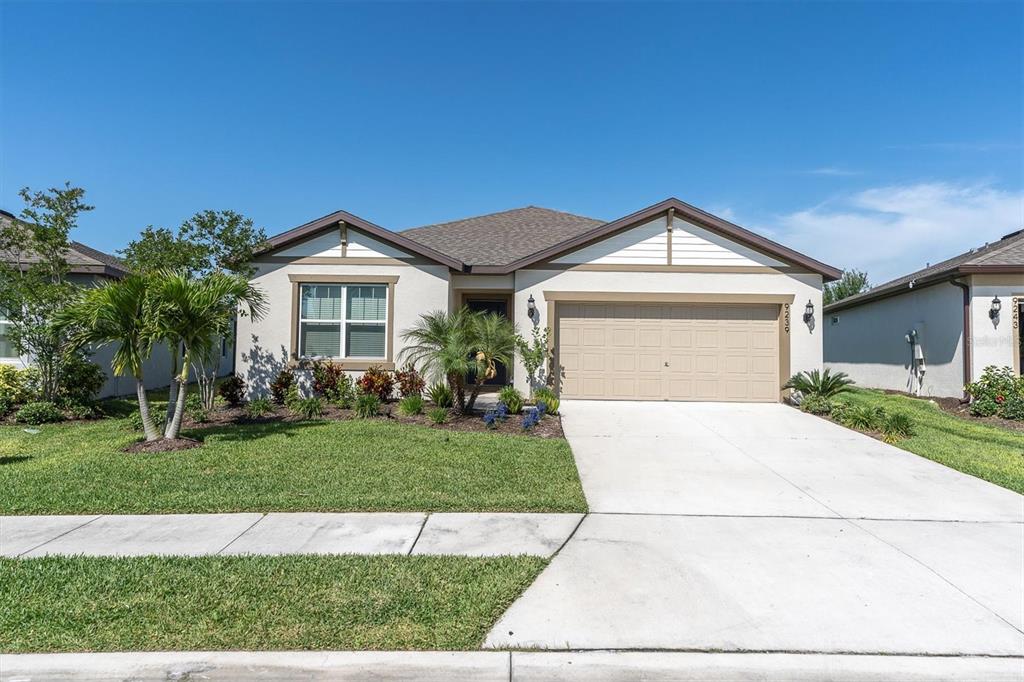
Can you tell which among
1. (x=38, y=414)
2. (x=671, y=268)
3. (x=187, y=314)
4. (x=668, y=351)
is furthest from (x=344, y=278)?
(x=668, y=351)

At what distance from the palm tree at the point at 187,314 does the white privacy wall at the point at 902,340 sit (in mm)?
15464

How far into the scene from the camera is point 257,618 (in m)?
3.22

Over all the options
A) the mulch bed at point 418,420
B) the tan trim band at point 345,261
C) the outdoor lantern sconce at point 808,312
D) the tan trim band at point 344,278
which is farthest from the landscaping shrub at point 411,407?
the outdoor lantern sconce at point 808,312

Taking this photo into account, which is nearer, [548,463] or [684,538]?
[684,538]

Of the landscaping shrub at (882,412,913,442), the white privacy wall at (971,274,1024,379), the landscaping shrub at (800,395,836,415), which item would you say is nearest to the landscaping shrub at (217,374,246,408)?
the landscaping shrub at (800,395,836,415)

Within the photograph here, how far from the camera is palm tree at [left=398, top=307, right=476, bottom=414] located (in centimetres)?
991

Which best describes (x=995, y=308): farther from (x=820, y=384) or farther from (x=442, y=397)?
(x=442, y=397)

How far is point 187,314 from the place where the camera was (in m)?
7.80

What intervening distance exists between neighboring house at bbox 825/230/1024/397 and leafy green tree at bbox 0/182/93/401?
1857 centimetres

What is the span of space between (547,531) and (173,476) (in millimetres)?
4605

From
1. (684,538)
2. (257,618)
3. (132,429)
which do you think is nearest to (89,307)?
(132,429)

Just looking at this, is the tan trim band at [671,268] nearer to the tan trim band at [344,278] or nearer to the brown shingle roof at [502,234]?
the brown shingle roof at [502,234]

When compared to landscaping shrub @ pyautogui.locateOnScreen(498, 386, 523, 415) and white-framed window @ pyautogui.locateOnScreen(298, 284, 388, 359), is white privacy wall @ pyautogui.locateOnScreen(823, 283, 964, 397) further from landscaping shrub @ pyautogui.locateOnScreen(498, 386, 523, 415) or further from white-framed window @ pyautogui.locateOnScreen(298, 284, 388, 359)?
white-framed window @ pyautogui.locateOnScreen(298, 284, 388, 359)

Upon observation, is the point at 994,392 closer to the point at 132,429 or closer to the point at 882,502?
the point at 882,502
